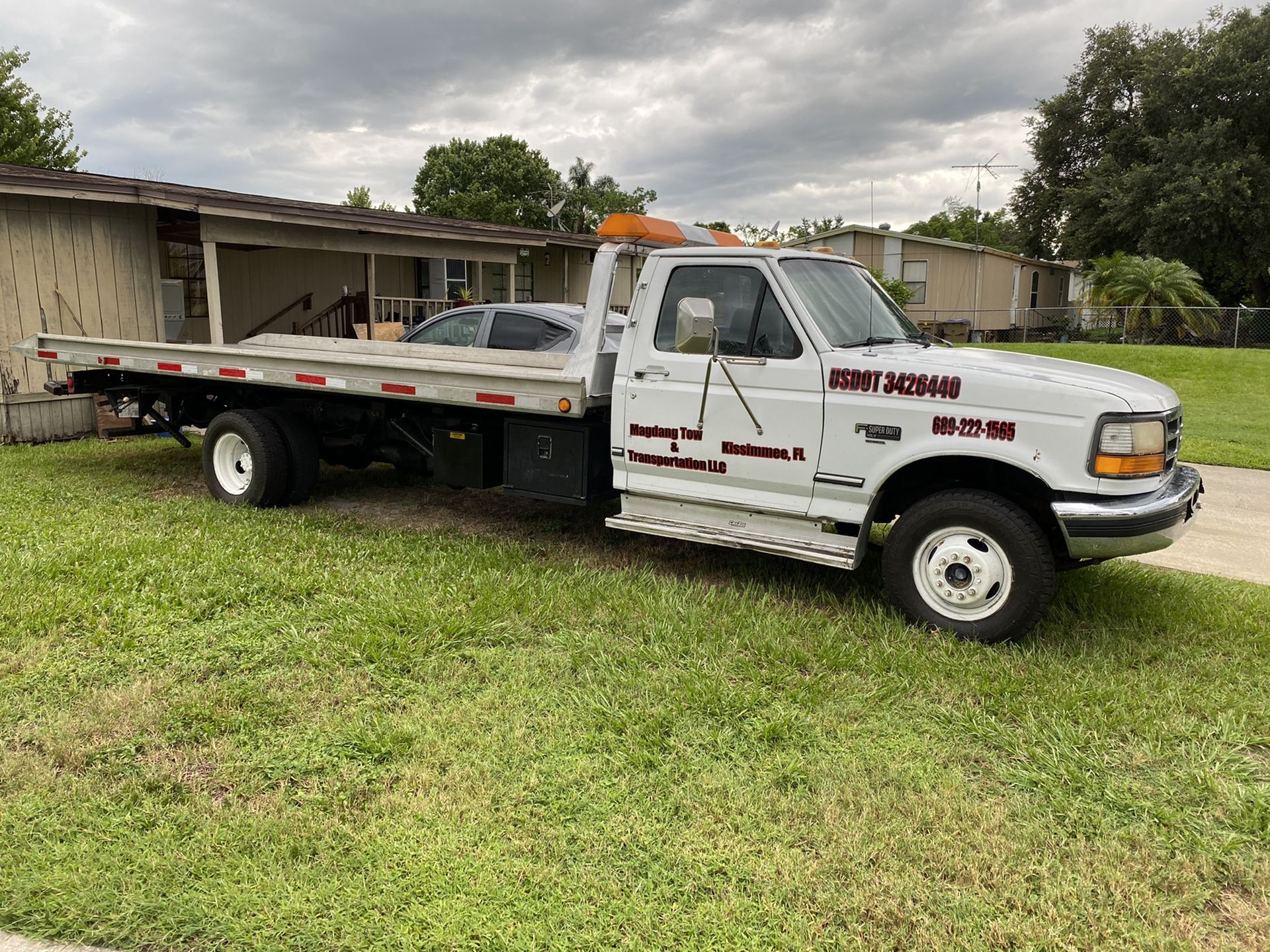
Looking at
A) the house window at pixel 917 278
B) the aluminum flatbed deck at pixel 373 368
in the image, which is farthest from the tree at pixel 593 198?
the aluminum flatbed deck at pixel 373 368

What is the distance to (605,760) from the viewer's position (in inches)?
142

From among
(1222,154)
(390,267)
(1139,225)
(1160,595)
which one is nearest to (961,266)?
(1139,225)

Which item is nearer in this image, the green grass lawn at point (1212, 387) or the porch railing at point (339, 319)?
the green grass lawn at point (1212, 387)

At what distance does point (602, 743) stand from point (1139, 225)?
3459 centimetres

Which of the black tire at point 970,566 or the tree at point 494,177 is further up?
the tree at point 494,177

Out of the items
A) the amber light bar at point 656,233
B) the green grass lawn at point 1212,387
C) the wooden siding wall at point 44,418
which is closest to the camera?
→ the amber light bar at point 656,233

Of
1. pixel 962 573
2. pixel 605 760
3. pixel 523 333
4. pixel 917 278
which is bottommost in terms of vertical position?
pixel 605 760

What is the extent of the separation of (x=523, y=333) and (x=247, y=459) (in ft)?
10.5

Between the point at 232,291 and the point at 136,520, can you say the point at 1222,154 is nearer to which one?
the point at 232,291

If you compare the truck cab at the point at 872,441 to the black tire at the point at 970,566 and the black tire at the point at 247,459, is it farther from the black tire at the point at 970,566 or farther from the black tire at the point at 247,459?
the black tire at the point at 247,459

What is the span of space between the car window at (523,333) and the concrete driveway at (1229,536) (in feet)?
18.4

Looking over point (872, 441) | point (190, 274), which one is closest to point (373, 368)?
point (872, 441)

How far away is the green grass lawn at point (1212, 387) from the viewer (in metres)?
11.0

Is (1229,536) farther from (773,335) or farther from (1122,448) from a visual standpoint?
(773,335)
